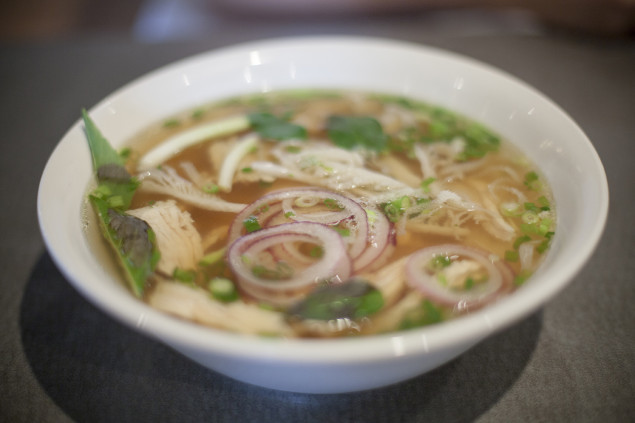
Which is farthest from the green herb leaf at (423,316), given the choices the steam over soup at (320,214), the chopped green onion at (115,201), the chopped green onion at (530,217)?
the chopped green onion at (115,201)

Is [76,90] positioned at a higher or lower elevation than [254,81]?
lower

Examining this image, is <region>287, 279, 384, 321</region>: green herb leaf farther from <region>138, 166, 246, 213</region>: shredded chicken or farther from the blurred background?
the blurred background

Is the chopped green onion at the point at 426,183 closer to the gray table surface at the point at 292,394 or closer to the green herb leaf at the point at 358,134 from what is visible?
the green herb leaf at the point at 358,134

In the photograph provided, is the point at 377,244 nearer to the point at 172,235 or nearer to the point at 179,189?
the point at 172,235

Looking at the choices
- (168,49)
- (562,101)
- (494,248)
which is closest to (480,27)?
(562,101)

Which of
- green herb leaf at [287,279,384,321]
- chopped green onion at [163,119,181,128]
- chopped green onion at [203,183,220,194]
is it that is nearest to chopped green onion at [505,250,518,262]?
green herb leaf at [287,279,384,321]

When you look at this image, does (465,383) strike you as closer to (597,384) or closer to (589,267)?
(597,384)
